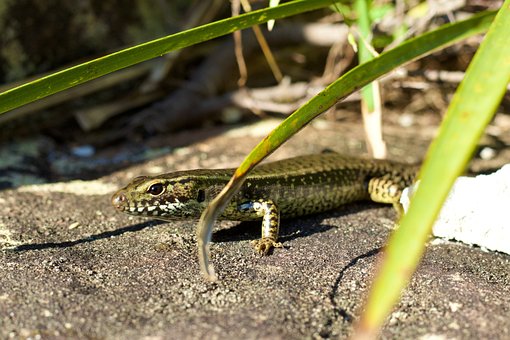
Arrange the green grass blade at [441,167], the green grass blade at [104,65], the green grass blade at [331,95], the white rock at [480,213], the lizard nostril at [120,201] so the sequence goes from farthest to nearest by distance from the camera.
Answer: the lizard nostril at [120,201] → the white rock at [480,213] → the green grass blade at [104,65] → the green grass blade at [331,95] → the green grass blade at [441,167]

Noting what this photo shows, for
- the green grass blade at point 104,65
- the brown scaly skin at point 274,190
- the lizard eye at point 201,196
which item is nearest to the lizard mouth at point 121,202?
the brown scaly skin at point 274,190

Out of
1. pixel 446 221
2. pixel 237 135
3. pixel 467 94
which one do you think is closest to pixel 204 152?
pixel 237 135

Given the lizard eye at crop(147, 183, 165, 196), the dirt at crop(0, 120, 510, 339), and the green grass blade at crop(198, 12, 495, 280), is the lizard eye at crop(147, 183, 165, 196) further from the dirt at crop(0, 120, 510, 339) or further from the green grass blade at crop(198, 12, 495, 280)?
the green grass blade at crop(198, 12, 495, 280)

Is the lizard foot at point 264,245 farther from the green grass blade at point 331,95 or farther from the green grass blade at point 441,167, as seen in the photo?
the green grass blade at point 441,167

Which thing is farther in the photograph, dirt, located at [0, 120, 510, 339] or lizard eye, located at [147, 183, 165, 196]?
lizard eye, located at [147, 183, 165, 196]

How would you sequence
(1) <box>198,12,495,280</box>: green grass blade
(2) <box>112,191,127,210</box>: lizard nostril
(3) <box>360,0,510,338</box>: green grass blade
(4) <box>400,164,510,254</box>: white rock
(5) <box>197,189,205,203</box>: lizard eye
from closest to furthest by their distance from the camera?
(3) <box>360,0,510,338</box>: green grass blade
(1) <box>198,12,495,280</box>: green grass blade
(4) <box>400,164,510,254</box>: white rock
(2) <box>112,191,127,210</box>: lizard nostril
(5) <box>197,189,205,203</box>: lizard eye

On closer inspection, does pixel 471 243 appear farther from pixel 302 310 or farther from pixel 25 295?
pixel 25 295

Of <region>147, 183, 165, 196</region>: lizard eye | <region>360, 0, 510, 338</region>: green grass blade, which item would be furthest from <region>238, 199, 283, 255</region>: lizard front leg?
<region>360, 0, 510, 338</region>: green grass blade
